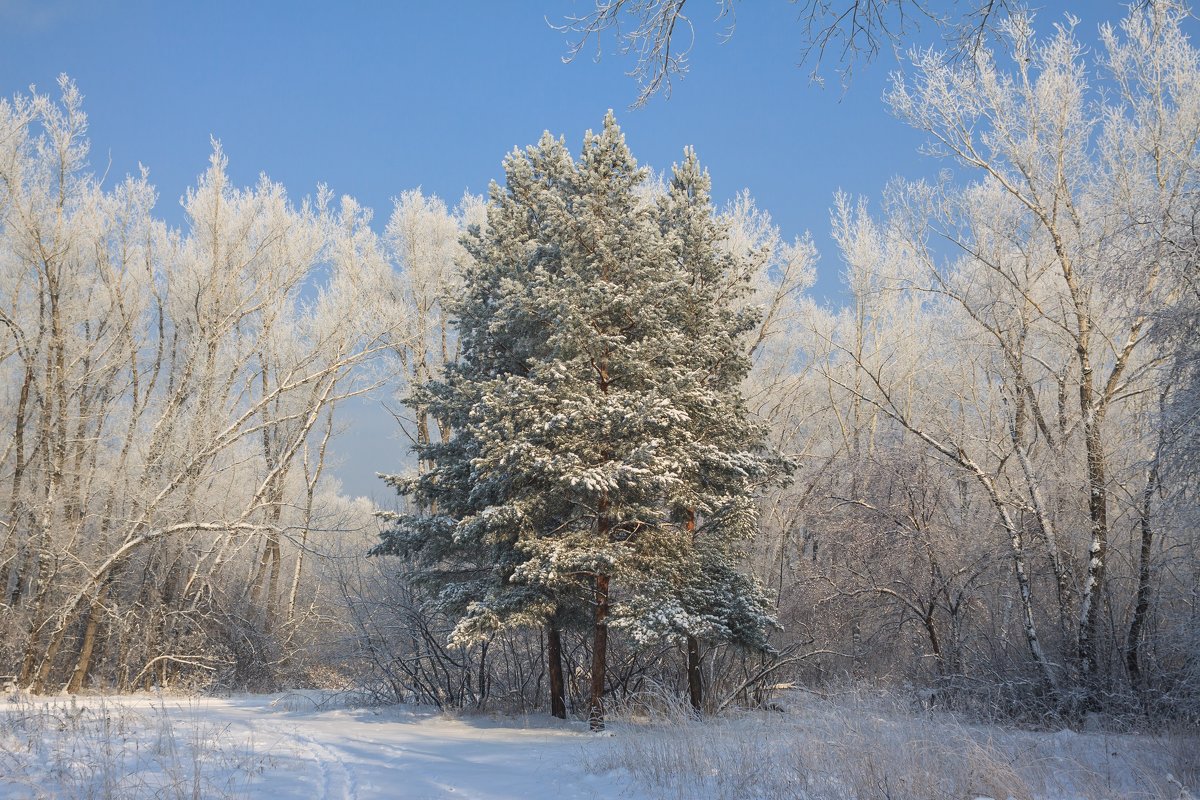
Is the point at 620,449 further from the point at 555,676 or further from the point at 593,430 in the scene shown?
the point at 555,676

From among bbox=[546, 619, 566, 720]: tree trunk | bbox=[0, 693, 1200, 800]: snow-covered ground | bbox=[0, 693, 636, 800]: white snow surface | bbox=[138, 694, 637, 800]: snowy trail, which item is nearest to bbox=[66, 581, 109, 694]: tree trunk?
bbox=[138, 694, 637, 800]: snowy trail

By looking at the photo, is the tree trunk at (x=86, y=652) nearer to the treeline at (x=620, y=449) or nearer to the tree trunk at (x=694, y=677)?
the treeline at (x=620, y=449)

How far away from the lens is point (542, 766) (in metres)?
8.00

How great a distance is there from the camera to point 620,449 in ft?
37.9

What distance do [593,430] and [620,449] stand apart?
51cm

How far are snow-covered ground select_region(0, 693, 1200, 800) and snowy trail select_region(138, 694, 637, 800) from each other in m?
0.03

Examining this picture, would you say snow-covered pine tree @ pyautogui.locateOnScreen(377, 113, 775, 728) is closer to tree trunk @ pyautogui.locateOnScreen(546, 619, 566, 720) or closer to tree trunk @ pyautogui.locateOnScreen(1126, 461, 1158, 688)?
tree trunk @ pyautogui.locateOnScreen(546, 619, 566, 720)

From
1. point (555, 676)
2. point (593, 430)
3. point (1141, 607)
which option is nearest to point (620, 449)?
point (593, 430)

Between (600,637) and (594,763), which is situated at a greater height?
(600,637)

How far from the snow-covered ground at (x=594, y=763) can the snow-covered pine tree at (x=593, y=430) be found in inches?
97.5

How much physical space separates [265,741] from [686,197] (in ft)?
37.5

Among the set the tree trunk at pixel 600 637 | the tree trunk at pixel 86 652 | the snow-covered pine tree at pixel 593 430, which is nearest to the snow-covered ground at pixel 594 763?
the tree trunk at pixel 600 637

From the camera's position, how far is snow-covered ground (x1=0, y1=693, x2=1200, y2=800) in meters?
5.63

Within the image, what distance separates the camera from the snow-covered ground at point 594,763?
5.63m
